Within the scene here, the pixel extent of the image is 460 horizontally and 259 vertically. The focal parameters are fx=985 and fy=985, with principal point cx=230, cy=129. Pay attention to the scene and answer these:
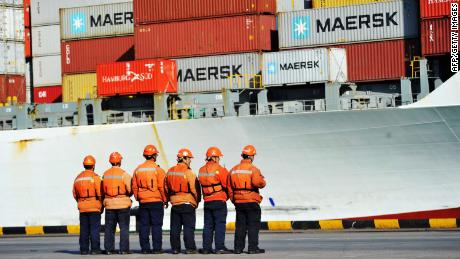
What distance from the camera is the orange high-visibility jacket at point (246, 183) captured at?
19219 millimetres

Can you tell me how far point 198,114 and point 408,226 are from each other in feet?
44.2

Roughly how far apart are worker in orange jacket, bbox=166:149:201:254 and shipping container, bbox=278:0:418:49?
19.5 m

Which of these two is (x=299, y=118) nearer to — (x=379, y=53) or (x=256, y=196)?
(x=379, y=53)

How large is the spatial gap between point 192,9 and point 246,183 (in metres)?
22.0

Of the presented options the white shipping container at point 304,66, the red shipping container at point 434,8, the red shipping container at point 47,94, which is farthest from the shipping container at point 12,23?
the red shipping container at point 434,8

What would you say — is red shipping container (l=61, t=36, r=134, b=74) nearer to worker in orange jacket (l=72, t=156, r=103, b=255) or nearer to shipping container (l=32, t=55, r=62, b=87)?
shipping container (l=32, t=55, r=62, b=87)

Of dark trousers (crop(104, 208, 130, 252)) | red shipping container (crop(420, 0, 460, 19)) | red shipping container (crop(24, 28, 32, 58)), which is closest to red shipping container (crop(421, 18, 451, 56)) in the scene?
red shipping container (crop(420, 0, 460, 19))

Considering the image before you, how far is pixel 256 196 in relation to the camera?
19.4m

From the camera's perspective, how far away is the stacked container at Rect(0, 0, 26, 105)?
152 ft

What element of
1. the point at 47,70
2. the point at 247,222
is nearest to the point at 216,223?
the point at 247,222

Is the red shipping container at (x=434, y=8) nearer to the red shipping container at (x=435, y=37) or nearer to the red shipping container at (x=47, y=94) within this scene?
the red shipping container at (x=435, y=37)

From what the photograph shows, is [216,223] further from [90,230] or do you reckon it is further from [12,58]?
[12,58]

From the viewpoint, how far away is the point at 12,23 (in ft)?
156

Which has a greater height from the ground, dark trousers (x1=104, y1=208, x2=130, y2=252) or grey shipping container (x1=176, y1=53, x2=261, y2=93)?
grey shipping container (x1=176, y1=53, x2=261, y2=93)
